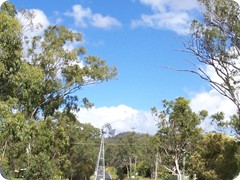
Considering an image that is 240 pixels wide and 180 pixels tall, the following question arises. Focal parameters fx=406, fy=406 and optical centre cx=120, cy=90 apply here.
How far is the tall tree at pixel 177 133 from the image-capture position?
24.9 ft

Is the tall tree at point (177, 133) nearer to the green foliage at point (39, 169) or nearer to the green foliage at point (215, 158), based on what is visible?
the green foliage at point (215, 158)

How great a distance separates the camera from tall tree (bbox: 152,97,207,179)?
24.9ft

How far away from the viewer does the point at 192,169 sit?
823 centimetres

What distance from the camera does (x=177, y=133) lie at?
8609 mm

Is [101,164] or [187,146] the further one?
[187,146]

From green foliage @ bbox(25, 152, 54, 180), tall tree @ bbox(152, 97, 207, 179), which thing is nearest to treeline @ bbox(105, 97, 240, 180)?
tall tree @ bbox(152, 97, 207, 179)

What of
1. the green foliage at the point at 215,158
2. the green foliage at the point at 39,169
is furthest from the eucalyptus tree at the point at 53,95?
the green foliage at the point at 215,158

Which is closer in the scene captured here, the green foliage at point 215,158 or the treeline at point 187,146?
the green foliage at point 215,158

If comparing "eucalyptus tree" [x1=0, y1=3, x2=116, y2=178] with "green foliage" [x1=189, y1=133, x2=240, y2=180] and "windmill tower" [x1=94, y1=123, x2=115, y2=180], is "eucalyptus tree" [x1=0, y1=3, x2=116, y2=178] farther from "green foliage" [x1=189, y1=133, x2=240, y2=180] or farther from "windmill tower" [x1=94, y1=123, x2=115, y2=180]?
"green foliage" [x1=189, y1=133, x2=240, y2=180]

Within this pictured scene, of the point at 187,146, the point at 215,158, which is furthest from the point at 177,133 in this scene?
the point at 215,158

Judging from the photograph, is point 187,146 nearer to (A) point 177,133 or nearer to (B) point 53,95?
(A) point 177,133

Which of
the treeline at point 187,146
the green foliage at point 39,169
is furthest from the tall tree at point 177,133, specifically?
the green foliage at point 39,169

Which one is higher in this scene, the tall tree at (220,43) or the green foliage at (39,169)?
the tall tree at (220,43)

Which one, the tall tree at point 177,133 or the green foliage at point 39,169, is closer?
the green foliage at point 39,169
